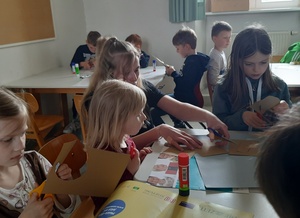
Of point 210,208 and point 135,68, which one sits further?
point 135,68

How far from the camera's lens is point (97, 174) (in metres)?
0.92

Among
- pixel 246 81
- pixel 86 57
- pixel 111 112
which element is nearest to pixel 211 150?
pixel 111 112

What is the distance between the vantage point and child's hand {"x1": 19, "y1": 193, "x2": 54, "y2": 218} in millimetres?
913

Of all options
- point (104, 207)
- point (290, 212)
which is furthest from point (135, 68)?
point (290, 212)

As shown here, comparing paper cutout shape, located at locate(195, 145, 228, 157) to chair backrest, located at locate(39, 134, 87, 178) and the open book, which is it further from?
chair backrest, located at locate(39, 134, 87, 178)

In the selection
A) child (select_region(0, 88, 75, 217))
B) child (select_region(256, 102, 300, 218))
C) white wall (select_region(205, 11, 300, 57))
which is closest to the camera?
child (select_region(256, 102, 300, 218))

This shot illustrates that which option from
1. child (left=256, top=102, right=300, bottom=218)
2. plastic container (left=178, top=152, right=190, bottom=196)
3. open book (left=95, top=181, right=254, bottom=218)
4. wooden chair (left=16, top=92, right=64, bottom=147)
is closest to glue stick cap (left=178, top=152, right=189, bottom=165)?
plastic container (left=178, top=152, right=190, bottom=196)

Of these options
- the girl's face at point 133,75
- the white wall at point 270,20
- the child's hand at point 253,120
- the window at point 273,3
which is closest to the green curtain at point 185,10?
the white wall at point 270,20

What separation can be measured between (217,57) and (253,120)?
6.25 ft

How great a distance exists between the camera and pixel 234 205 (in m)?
0.88

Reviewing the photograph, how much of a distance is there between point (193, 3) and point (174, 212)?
3574 millimetres

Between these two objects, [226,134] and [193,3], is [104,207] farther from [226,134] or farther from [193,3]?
[193,3]

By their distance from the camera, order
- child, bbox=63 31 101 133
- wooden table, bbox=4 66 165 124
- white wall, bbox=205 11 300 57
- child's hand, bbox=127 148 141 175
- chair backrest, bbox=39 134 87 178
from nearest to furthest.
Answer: child's hand, bbox=127 148 141 175, chair backrest, bbox=39 134 87 178, wooden table, bbox=4 66 165 124, child, bbox=63 31 101 133, white wall, bbox=205 11 300 57

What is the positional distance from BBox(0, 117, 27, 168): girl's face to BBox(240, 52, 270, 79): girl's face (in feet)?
3.68
